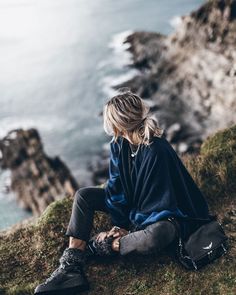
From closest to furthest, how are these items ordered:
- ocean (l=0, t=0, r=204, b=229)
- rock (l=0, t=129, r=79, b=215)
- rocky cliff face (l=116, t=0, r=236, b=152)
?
rock (l=0, t=129, r=79, b=215) < rocky cliff face (l=116, t=0, r=236, b=152) < ocean (l=0, t=0, r=204, b=229)

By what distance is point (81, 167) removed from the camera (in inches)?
770

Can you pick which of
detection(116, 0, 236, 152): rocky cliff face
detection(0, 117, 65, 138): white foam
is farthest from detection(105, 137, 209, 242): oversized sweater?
detection(0, 117, 65, 138): white foam

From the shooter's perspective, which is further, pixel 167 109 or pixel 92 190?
pixel 167 109

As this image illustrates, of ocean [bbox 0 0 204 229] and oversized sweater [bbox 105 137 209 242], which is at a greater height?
ocean [bbox 0 0 204 229]

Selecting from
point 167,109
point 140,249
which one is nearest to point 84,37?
→ point 167,109

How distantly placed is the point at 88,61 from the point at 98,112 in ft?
23.4

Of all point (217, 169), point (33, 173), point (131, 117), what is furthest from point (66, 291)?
point (33, 173)

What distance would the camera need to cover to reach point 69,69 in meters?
29.5

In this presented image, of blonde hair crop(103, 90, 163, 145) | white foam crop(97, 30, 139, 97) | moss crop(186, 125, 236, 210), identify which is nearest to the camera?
blonde hair crop(103, 90, 163, 145)

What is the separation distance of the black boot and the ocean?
349 inches

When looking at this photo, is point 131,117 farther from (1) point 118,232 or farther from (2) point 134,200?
(1) point 118,232

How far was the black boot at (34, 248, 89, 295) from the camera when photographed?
5.57 m

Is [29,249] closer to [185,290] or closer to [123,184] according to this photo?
[123,184]

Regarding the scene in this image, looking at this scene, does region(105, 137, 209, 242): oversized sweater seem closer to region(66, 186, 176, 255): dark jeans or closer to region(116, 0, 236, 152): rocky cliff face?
region(66, 186, 176, 255): dark jeans
